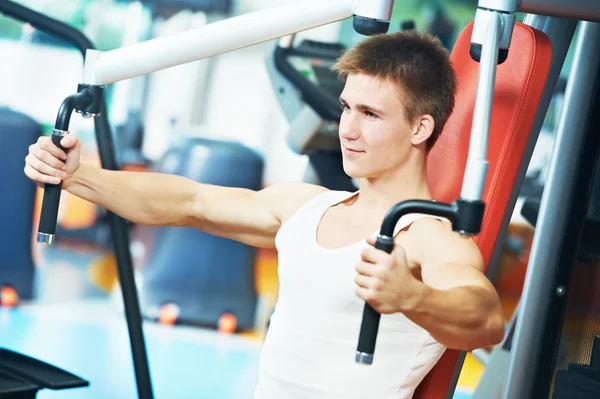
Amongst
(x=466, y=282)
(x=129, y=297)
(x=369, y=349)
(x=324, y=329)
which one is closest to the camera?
(x=369, y=349)

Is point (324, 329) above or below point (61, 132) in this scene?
below

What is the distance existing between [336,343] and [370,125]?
0.39m

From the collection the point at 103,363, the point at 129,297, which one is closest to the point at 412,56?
the point at 129,297

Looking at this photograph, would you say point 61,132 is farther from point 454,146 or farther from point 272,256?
point 272,256

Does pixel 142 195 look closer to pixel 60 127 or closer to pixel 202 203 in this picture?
pixel 202 203

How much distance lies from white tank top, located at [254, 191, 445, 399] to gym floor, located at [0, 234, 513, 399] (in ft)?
6.21

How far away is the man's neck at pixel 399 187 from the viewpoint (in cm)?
160

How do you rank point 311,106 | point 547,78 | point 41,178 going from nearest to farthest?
point 41,178 → point 547,78 → point 311,106

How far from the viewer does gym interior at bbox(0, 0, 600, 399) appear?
5.78ft

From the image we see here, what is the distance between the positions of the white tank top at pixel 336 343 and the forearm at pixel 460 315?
0.28 m

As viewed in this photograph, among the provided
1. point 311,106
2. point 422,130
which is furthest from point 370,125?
point 311,106

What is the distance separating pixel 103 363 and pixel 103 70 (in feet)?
8.12

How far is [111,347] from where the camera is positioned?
393cm

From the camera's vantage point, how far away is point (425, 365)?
1.55 metres
